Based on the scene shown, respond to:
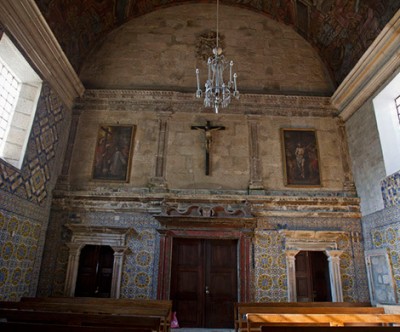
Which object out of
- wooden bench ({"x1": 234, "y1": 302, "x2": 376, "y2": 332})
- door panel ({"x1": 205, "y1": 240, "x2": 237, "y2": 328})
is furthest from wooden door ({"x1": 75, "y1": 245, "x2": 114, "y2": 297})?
wooden bench ({"x1": 234, "y1": 302, "x2": 376, "y2": 332})

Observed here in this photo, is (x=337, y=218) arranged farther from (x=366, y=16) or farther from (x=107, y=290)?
(x=107, y=290)

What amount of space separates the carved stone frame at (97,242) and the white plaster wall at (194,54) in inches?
176

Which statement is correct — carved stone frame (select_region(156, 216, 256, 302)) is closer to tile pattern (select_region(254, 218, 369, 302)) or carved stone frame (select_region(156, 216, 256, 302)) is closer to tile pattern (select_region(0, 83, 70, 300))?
tile pattern (select_region(254, 218, 369, 302))

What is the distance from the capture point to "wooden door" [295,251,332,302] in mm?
8555

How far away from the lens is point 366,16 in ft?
27.9

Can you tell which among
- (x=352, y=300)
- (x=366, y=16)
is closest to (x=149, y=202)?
(x=352, y=300)

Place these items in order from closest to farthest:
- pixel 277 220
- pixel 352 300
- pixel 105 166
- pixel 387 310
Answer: pixel 387 310, pixel 352 300, pixel 277 220, pixel 105 166

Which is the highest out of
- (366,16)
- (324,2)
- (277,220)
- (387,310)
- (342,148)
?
(324,2)

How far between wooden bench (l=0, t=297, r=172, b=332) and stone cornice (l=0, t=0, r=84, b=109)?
527cm

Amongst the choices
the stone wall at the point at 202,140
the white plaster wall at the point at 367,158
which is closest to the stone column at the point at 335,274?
the white plaster wall at the point at 367,158

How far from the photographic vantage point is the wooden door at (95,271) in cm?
829

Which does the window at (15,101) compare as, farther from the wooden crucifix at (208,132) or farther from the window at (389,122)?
the window at (389,122)

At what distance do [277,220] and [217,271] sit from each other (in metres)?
2.06

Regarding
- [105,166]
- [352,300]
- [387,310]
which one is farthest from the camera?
[105,166]
